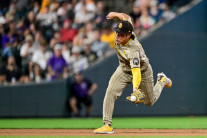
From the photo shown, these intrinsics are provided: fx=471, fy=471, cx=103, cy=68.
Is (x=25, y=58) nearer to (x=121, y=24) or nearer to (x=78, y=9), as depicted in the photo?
(x=78, y=9)

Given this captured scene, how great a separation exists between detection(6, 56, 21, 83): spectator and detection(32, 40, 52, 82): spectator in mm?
565

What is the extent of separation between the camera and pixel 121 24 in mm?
7727

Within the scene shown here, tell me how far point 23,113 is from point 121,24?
7.39m

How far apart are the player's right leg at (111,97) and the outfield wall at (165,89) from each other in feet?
20.0

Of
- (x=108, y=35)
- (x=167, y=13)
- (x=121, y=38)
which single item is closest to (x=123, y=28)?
(x=121, y=38)

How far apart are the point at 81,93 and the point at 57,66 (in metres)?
1.13

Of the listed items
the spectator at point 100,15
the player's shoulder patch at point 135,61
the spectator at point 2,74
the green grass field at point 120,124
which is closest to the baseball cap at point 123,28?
the player's shoulder patch at point 135,61

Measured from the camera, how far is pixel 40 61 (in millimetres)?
14094

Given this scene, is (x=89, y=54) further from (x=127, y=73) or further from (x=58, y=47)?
(x=127, y=73)

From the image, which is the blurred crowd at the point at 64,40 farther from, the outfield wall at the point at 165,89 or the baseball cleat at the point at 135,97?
the baseball cleat at the point at 135,97

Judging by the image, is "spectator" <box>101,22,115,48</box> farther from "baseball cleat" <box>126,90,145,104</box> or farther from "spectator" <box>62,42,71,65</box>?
"baseball cleat" <box>126,90,145,104</box>

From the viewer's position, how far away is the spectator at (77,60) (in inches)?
551

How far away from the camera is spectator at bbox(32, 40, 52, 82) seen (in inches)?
554

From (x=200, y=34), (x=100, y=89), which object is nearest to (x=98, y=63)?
(x=100, y=89)
